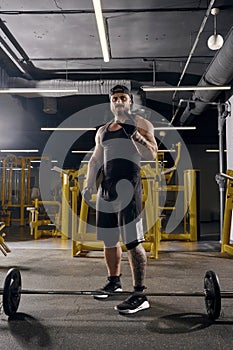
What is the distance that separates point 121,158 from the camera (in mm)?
2020

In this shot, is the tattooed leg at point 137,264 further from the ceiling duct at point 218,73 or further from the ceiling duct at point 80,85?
the ceiling duct at point 80,85

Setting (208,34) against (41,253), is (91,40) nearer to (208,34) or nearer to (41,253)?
(208,34)

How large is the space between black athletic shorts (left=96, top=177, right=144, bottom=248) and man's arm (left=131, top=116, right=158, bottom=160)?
0.16m

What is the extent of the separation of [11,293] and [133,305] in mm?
632

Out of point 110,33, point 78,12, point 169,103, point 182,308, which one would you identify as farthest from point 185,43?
point 182,308

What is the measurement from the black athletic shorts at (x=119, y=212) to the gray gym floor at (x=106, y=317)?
0.40m

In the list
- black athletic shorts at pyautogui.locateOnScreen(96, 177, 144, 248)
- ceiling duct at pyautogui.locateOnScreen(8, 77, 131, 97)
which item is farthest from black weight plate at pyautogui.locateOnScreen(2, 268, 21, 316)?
ceiling duct at pyautogui.locateOnScreen(8, 77, 131, 97)

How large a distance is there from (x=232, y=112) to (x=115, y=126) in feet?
12.9

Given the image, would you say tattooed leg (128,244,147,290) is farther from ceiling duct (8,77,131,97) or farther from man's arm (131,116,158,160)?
ceiling duct (8,77,131,97)

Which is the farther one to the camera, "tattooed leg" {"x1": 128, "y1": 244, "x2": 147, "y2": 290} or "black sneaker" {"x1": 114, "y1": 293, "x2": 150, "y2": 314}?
"tattooed leg" {"x1": 128, "y1": 244, "x2": 147, "y2": 290}

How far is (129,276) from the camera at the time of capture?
9.34ft

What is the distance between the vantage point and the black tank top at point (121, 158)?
79.0 inches

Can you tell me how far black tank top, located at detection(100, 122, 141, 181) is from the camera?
201 centimetres

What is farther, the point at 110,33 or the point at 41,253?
the point at 110,33
